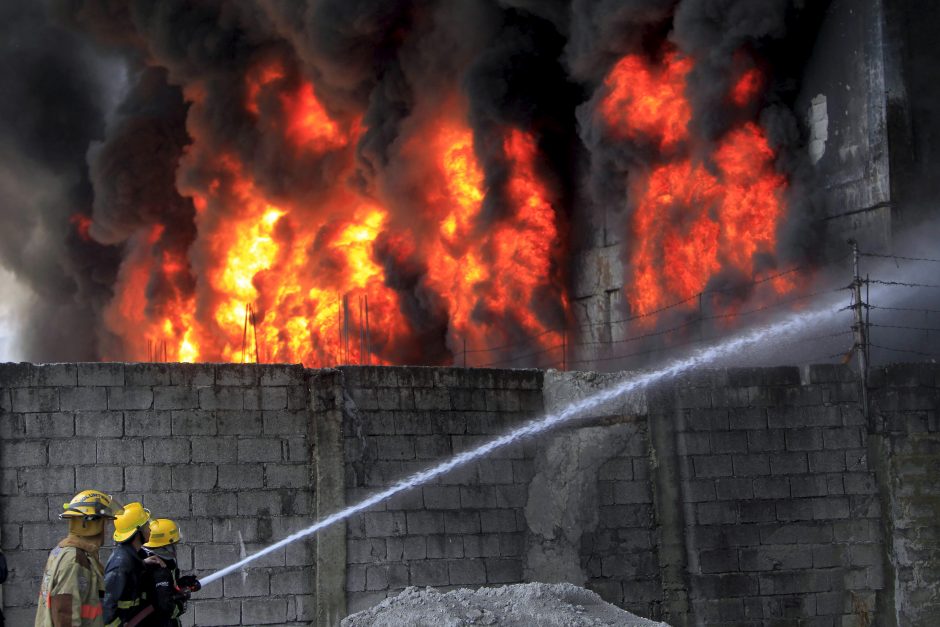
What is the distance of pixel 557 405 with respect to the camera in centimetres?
1313

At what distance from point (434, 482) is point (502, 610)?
254 centimetres

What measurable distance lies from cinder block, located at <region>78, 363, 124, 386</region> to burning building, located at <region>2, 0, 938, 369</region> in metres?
11.2

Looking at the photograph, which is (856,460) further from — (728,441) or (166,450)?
(166,450)

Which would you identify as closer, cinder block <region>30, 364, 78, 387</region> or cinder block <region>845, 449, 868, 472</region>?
cinder block <region>30, 364, 78, 387</region>

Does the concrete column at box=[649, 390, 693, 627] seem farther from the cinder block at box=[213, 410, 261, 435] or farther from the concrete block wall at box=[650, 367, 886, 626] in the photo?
the cinder block at box=[213, 410, 261, 435]

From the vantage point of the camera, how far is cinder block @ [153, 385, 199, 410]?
11.8 m

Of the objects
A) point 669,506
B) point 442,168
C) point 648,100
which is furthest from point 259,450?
point 442,168

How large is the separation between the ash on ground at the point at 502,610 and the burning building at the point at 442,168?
10244 millimetres

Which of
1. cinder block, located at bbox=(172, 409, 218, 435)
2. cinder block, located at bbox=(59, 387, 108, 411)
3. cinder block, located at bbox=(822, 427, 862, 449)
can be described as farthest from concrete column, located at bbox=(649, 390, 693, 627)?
cinder block, located at bbox=(59, 387, 108, 411)

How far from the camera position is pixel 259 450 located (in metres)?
12.0

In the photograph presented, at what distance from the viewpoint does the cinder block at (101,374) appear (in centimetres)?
1162

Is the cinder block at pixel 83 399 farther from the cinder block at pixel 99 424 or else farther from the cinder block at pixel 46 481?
the cinder block at pixel 46 481

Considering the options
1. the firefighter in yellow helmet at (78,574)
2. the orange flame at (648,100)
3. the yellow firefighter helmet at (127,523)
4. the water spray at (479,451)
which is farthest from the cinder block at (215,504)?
the orange flame at (648,100)

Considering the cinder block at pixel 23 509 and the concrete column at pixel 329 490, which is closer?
the cinder block at pixel 23 509
